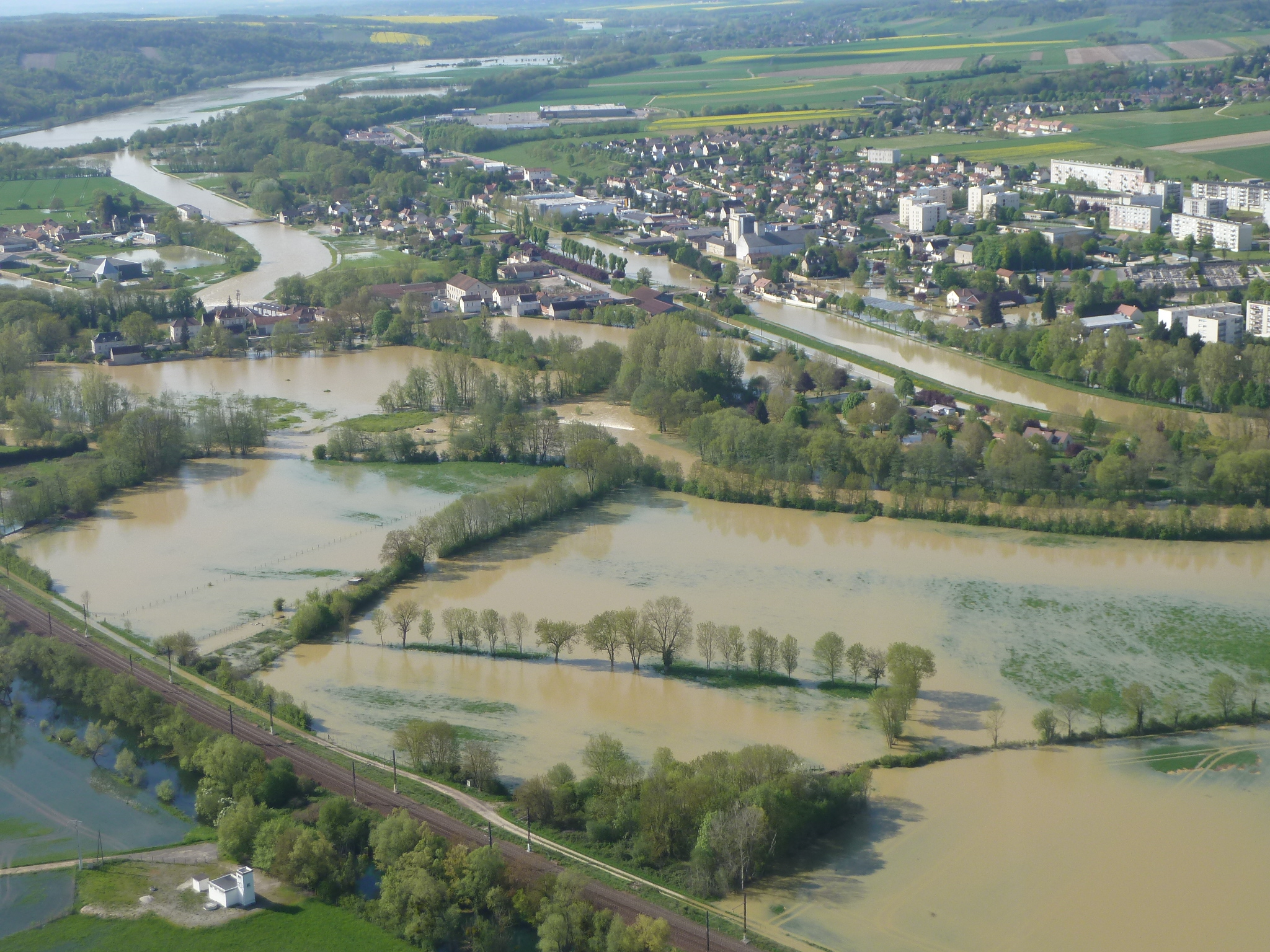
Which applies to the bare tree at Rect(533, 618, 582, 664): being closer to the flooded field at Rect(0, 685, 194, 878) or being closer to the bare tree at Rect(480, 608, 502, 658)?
the bare tree at Rect(480, 608, 502, 658)

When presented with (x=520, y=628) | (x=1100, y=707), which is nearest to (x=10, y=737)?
(x=520, y=628)

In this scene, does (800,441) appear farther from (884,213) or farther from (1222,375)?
(884,213)

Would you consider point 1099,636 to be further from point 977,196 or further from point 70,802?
point 977,196

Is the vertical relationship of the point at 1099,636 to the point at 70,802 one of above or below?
above

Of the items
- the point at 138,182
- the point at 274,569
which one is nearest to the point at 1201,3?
the point at 138,182

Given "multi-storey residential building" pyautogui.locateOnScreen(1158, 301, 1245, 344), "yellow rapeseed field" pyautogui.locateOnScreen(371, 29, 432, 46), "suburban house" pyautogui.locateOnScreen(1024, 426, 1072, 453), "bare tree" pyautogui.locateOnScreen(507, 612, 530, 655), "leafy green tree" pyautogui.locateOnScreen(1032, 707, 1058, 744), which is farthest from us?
"yellow rapeseed field" pyautogui.locateOnScreen(371, 29, 432, 46)

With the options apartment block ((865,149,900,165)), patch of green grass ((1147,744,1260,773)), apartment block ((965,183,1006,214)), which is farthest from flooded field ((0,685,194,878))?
apartment block ((865,149,900,165))
